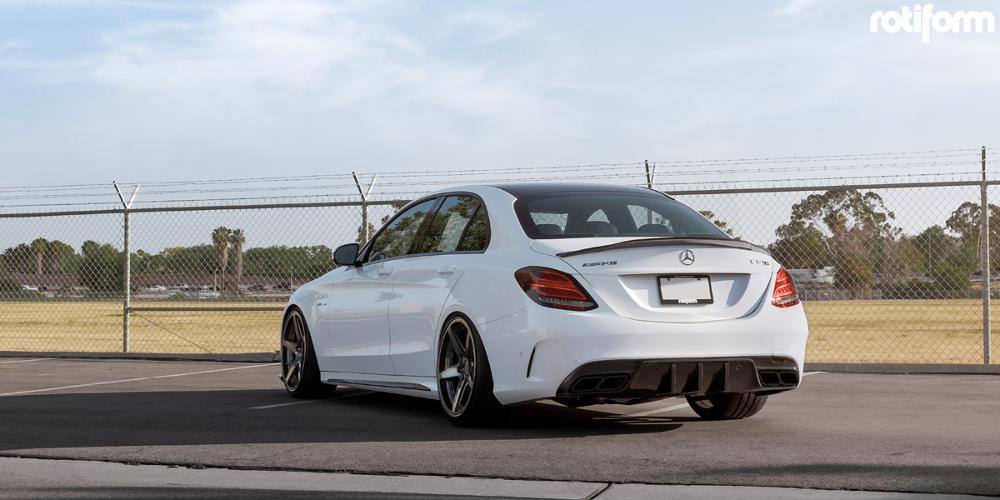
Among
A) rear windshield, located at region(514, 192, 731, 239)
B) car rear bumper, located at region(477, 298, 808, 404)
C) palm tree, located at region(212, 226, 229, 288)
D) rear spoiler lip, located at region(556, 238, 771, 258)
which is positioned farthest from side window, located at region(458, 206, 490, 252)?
palm tree, located at region(212, 226, 229, 288)

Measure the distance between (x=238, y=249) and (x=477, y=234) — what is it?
9186 millimetres

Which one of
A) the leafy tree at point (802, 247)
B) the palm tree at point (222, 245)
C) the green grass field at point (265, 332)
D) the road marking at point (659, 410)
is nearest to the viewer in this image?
the road marking at point (659, 410)

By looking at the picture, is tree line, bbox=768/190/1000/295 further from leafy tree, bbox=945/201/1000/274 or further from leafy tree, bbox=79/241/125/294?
leafy tree, bbox=79/241/125/294

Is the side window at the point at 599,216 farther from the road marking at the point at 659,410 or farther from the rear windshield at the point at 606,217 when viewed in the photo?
the road marking at the point at 659,410

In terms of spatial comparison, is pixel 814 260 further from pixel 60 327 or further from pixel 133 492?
pixel 60 327

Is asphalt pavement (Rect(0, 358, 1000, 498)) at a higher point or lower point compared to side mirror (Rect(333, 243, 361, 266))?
lower

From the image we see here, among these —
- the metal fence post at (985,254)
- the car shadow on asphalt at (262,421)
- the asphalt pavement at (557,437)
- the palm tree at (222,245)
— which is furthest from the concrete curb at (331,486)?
the palm tree at (222,245)

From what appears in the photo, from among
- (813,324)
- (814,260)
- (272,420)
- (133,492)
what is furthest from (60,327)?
(133,492)

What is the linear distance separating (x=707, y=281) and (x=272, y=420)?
2892 mm

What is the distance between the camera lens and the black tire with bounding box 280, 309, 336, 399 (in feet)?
30.5

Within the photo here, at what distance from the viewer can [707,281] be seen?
22.0 ft

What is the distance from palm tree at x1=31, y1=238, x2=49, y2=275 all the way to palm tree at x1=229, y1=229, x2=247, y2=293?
2897 millimetres

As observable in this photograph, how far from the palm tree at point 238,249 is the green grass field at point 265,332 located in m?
0.57

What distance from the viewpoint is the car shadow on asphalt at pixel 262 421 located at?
6.86 m
